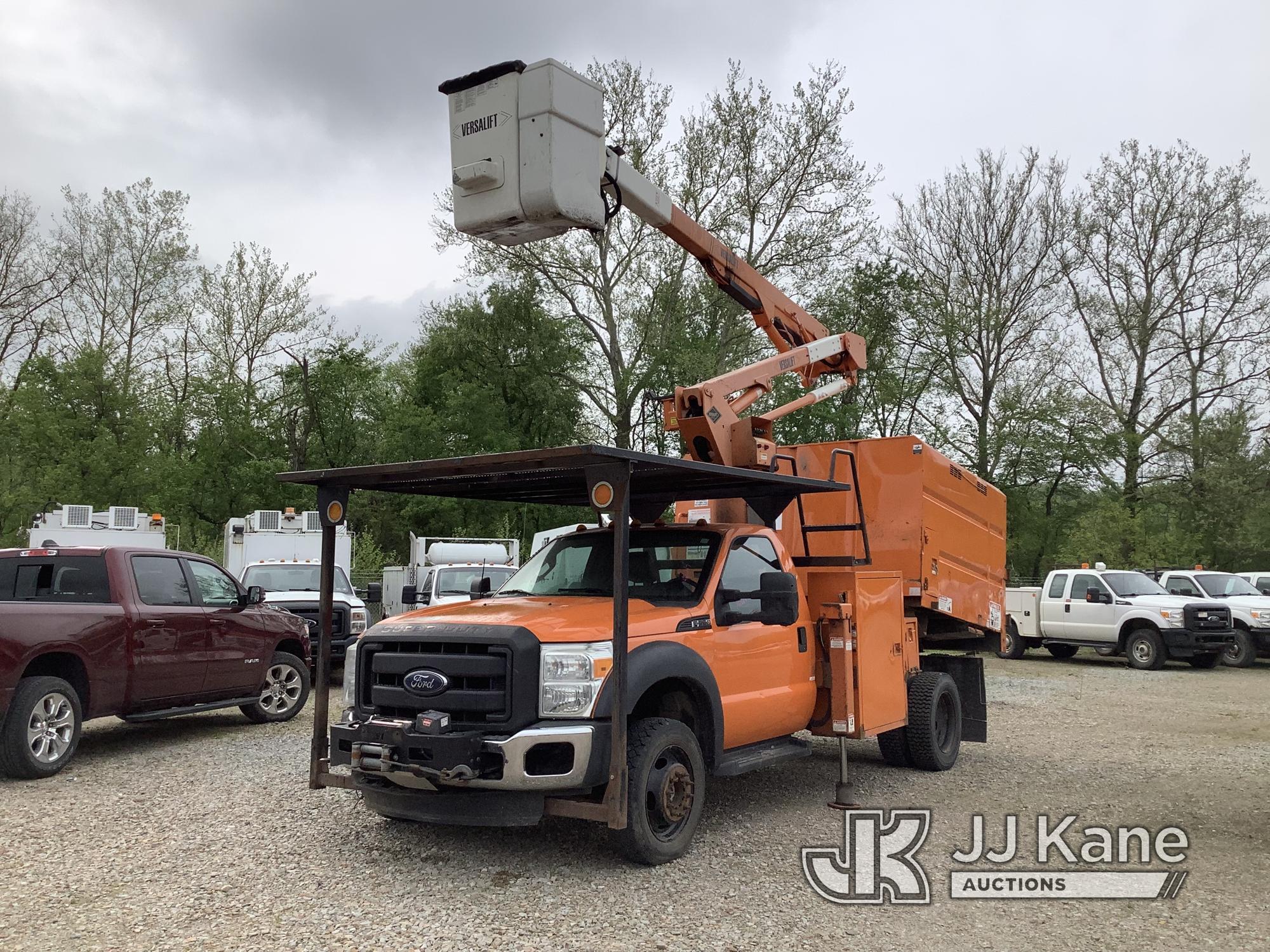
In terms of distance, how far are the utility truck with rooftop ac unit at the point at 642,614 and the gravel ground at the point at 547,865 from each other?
398 millimetres

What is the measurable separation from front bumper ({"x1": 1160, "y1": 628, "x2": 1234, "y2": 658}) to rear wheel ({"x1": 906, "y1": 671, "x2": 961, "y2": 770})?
11.6 meters

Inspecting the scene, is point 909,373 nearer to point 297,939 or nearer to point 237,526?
point 237,526

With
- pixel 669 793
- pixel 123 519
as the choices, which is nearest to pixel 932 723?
pixel 669 793

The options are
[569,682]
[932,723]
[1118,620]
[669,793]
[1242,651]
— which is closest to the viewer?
[569,682]

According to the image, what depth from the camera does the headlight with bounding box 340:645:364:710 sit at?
6.23m

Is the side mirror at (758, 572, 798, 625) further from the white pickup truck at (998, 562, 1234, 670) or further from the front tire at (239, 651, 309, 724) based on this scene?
the white pickup truck at (998, 562, 1234, 670)

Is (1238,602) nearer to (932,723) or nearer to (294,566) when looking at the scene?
(932,723)

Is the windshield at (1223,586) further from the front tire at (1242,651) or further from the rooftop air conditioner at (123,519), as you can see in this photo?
the rooftop air conditioner at (123,519)

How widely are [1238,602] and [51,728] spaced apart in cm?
2022

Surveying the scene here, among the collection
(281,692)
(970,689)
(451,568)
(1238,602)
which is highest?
(451,568)

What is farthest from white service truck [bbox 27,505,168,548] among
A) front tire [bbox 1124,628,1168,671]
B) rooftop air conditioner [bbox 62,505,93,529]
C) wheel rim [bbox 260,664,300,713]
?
front tire [bbox 1124,628,1168,671]

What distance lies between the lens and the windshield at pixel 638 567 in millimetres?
6688

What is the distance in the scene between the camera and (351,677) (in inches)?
249

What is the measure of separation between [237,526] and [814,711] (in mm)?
13363
